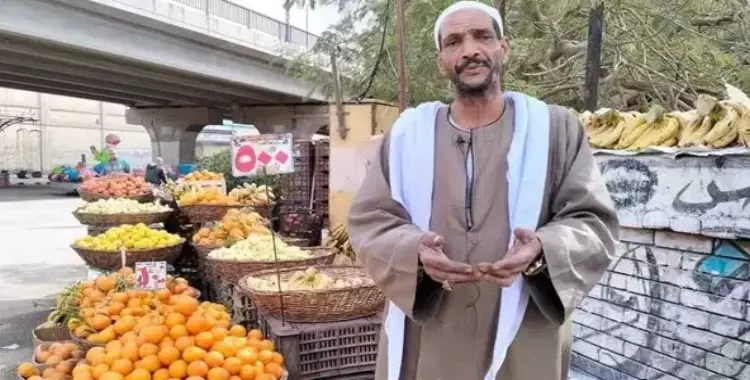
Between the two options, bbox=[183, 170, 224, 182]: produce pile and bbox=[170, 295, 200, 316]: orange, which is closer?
bbox=[170, 295, 200, 316]: orange

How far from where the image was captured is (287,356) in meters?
3.29

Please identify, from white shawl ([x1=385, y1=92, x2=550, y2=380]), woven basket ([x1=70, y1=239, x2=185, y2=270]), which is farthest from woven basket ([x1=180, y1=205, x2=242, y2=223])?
white shawl ([x1=385, y1=92, x2=550, y2=380])

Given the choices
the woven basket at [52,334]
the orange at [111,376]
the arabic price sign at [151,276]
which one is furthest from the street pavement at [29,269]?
the orange at [111,376]

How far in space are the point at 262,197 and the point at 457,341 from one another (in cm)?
553

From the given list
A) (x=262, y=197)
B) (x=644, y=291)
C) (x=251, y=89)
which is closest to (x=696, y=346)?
(x=644, y=291)

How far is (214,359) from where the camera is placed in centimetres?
295

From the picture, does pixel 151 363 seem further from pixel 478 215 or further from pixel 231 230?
pixel 231 230

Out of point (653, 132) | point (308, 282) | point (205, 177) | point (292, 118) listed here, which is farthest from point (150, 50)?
point (653, 132)

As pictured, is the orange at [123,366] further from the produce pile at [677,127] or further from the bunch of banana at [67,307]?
the produce pile at [677,127]

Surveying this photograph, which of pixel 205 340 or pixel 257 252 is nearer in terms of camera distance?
pixel 205 340

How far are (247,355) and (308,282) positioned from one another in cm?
76

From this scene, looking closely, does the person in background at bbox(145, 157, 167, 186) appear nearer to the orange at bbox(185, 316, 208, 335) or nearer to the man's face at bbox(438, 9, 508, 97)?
the orange at bbox(185, 316, 208, 335)

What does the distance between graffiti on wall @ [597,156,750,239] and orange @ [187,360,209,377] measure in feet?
7.24

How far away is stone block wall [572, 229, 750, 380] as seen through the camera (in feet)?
9.61
